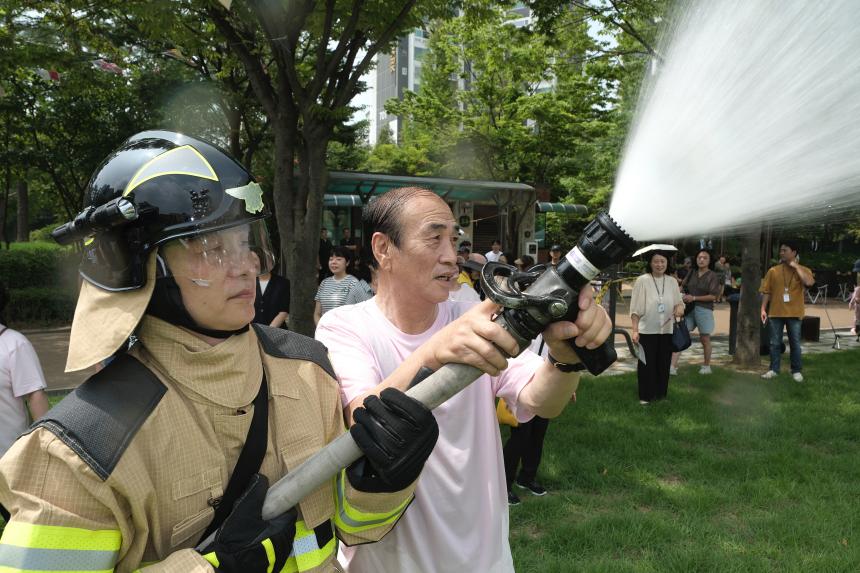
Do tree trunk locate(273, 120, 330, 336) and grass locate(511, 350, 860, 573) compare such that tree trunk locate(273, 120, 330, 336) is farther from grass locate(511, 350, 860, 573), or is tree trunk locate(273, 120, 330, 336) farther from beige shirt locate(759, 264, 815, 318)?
beige shirt locate(759, 264, 815, 318)

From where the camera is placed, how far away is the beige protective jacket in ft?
4.45

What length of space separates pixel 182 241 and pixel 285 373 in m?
0.47

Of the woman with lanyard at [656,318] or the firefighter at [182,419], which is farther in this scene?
the woman with lanyard at [656,318]

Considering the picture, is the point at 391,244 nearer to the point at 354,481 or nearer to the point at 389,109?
the point at 354,481

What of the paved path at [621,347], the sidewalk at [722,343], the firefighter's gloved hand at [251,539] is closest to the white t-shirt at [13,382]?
the firefighter's gloved hand at [251,539]

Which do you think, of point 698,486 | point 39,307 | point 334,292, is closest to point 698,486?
point 698,486

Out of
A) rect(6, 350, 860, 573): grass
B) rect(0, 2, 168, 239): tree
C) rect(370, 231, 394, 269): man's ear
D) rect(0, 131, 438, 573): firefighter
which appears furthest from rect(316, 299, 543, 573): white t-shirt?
rect(0, 2, 168, 239): tree

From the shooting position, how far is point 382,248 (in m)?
2.45

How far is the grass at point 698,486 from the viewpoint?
457 cm

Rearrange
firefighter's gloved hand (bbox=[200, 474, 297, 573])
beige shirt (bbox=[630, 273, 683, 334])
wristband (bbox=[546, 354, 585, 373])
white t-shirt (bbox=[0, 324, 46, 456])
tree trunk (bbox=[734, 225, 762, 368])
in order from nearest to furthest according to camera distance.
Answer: firefighter's gloved hand (bbox=[200, 474, 297, 573]), wristband (bbox=[546, 354, 585, 373]), white t-shirt (bbox=[0, 324, 46, 456]), beige shirt (bbox=[630, 273, 683, 334]), tree trunk (bbox=[734, 225, 762, 368])

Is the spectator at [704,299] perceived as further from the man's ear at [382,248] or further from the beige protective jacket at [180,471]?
the beige protective jacket at [180,471]

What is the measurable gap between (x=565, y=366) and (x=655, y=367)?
7403 millimetres

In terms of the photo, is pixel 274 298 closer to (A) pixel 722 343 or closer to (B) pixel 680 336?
(B) pixel 680 336

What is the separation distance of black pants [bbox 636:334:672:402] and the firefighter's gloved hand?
7.70 m
